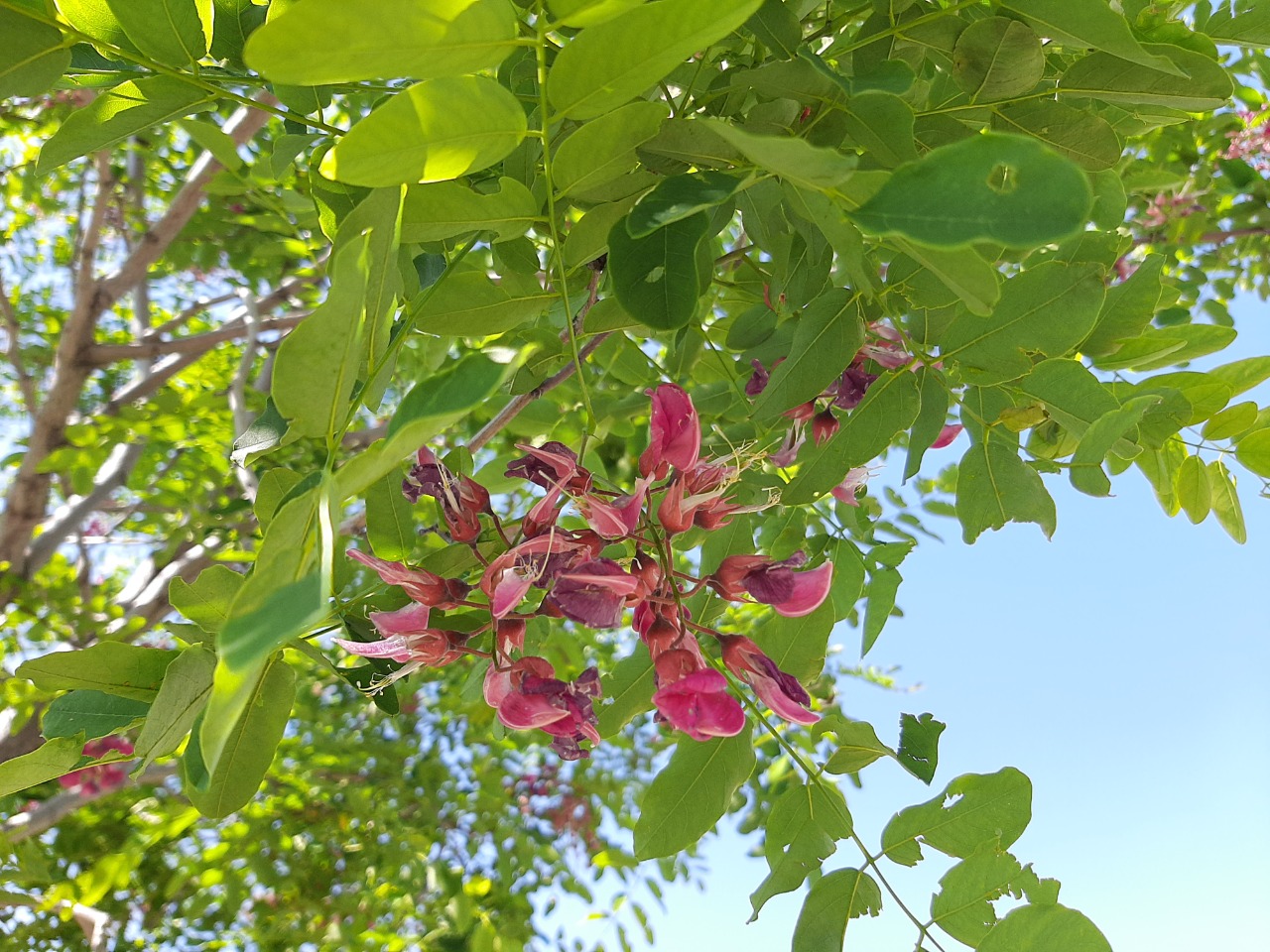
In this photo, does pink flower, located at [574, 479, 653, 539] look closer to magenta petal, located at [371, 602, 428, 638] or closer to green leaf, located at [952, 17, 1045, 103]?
magenta petal, located at [371, 602, 428, 638]

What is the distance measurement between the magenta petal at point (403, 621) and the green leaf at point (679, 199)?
380mm

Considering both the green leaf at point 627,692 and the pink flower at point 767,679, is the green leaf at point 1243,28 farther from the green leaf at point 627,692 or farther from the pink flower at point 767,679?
the green leaf at point 627,692

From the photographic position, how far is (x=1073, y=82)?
75 cm

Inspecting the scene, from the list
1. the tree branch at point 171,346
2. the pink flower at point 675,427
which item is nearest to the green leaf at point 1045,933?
the pink flower at point 675,427

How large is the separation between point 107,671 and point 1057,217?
0.76 meters

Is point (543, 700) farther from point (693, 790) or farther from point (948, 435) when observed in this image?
point (948, 435)

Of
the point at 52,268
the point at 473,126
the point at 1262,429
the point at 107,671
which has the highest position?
the point at 52,268

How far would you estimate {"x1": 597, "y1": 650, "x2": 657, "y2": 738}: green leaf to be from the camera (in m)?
0.94

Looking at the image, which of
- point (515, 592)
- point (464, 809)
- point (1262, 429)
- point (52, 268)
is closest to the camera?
point (515, 592)

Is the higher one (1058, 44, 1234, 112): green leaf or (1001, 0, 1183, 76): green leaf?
(1058, 44, 1234, 112): green leaf

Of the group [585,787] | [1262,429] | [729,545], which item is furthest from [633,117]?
[585,787]

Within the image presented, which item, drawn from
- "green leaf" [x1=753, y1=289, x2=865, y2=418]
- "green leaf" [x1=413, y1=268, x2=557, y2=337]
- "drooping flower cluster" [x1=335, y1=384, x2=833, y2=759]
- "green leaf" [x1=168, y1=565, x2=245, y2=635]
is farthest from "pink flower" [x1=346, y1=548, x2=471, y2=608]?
"green leaf" [x1=753, y1=289, x2=865, y2=418]

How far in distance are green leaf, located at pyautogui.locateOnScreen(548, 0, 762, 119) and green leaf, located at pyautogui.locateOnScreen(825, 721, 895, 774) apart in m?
0.60

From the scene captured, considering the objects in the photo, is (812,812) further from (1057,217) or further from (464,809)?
(464,809)
